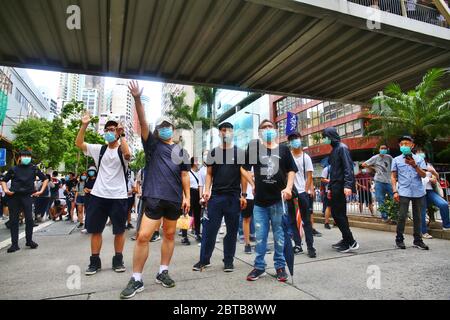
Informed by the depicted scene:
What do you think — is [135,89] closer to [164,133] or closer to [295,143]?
[164,133]

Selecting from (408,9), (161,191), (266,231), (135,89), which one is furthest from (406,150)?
(408,9)

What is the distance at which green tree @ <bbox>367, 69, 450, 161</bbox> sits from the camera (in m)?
11.2

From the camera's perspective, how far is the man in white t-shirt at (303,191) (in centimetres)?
462

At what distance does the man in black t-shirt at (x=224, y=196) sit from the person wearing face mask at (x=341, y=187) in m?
1.77

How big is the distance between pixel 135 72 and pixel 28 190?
5548 millimetres

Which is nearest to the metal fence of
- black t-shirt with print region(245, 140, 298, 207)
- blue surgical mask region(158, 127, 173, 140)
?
black t-shirt with print region(245, 140, 298, 207)

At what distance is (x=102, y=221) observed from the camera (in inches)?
154

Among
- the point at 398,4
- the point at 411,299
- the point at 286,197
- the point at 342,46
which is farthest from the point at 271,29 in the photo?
the point at 411,299

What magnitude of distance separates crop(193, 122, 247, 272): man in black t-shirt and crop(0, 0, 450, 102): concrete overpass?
4.18 meters

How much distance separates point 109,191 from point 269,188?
6.81 feet

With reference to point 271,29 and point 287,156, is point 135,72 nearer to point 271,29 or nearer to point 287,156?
point 271,29

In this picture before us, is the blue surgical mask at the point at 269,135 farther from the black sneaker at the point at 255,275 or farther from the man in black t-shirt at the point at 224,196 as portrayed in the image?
the black sneaker at the point at 255,275

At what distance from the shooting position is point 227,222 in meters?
3.98

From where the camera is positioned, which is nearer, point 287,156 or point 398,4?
point 287,156
